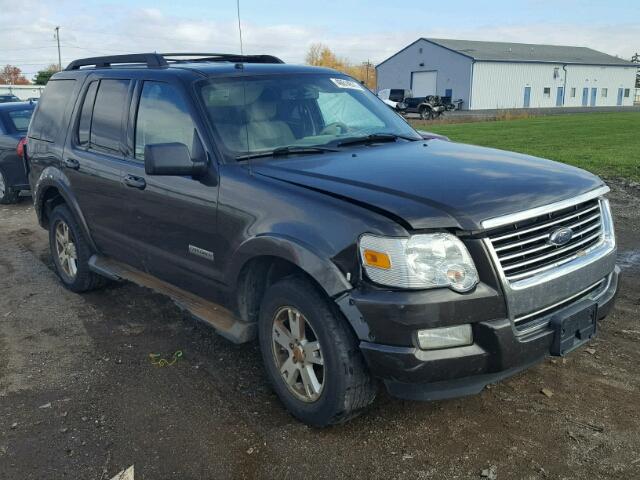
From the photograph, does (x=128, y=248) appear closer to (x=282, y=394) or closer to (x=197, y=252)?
(x=197, y=252)

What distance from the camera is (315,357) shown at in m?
3.20

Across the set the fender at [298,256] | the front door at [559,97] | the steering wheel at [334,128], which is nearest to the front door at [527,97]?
the front door at [559,97]

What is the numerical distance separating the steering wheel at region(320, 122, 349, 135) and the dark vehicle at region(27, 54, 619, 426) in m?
0.01

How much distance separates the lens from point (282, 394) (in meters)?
3.48

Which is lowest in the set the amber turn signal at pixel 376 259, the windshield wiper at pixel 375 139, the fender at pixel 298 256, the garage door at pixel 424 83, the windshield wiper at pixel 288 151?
the fender at pixel 298 256

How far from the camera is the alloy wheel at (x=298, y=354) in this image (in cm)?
322

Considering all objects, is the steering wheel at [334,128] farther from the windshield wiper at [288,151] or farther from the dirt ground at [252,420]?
the dirt ground at [252,420]

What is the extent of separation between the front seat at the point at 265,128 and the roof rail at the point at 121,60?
0.96 meters

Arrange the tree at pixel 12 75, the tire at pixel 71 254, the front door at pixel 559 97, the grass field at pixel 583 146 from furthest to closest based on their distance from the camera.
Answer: the tree at pixel 12 75, the front door at pixel 559 97, the grass field at pixel 583 146, the tire at pixel 71 254

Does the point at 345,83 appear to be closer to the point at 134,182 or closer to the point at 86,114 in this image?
the point at 134,182

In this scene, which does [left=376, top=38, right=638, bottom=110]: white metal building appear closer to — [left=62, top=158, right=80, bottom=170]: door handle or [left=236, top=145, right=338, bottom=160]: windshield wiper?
[left=62, top=158, right=80, bottom=170]: door handle

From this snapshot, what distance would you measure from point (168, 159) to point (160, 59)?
1.36 m

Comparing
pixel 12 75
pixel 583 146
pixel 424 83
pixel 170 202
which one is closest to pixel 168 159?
pixel 170 202

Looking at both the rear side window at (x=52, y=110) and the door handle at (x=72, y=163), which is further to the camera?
the rear side window at (x=52, y=110)
